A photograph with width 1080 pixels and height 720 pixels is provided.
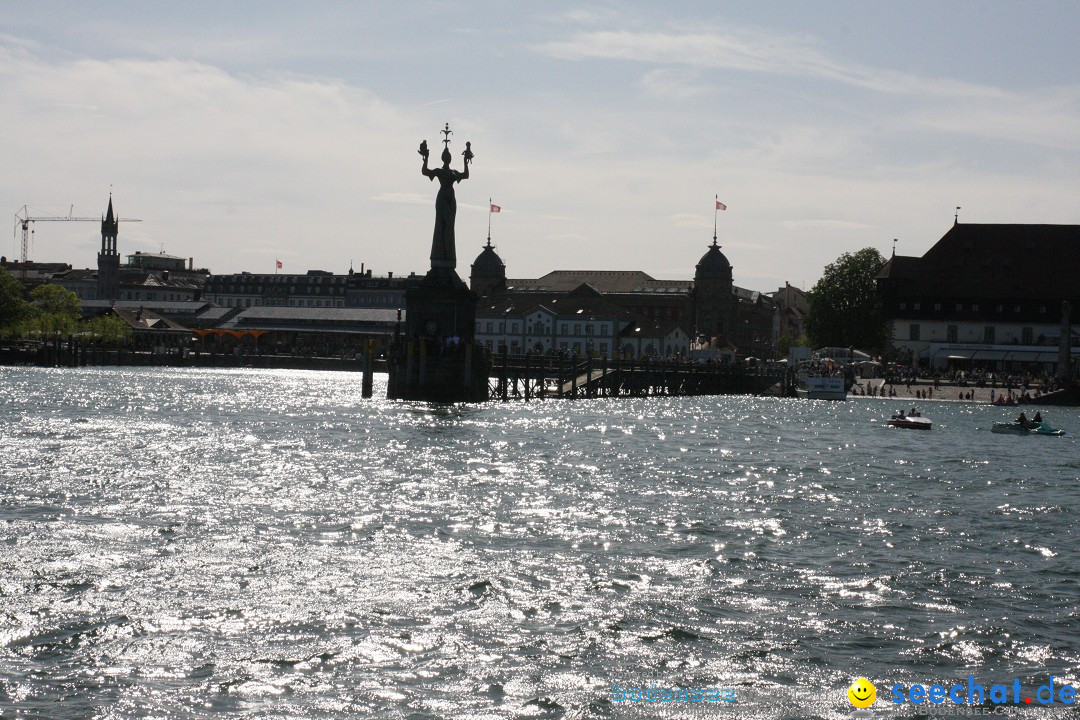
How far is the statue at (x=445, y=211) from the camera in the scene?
268 feet

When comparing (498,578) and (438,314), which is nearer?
(498,578)

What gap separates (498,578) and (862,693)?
7.81 metres

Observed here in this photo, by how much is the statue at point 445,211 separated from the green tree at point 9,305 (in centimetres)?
9177

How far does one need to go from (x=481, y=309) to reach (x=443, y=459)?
446 ft

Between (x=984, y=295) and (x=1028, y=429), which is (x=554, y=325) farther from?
(x=1028, y=429)

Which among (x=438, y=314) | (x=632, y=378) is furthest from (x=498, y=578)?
(x=632, y=378)

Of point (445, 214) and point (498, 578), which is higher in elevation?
point (445, 214)

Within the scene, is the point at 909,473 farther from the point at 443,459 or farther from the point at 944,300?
the point at 944,300

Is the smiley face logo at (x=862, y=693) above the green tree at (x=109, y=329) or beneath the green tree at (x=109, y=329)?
beneath

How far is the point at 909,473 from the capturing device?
45.6 metres

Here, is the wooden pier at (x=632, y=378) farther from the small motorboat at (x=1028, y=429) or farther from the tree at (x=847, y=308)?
the small motorboat at (x=1028, y=429)

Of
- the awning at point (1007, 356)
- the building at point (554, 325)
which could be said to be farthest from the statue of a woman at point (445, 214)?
the building at point (554, 325)

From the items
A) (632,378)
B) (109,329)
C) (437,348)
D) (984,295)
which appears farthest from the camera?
(109,329)

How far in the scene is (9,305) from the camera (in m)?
157
